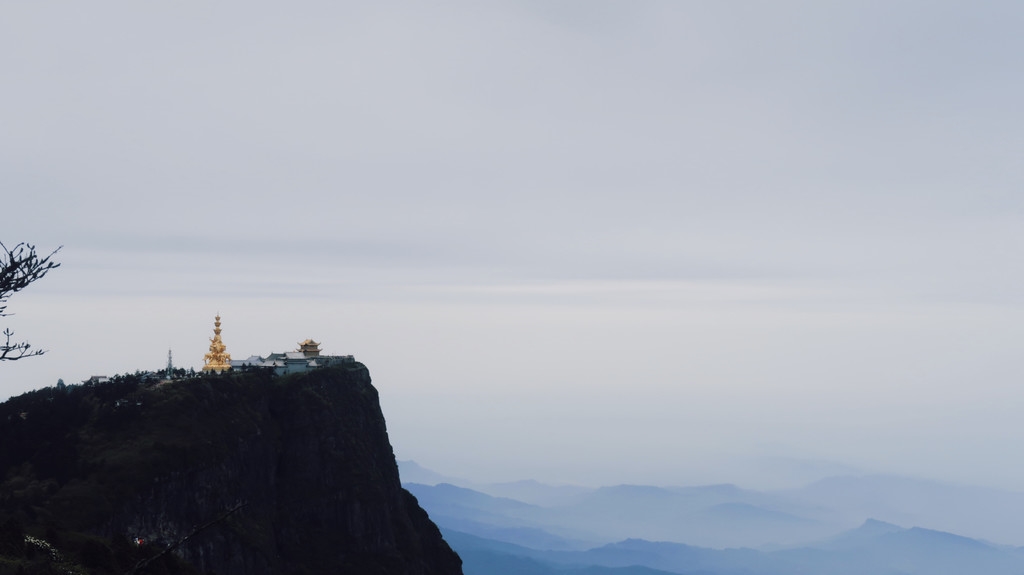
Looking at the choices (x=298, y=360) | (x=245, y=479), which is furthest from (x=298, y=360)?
(x=245, y=479)

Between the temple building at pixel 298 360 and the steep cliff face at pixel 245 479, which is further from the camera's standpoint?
the temple building at pixel 298 360

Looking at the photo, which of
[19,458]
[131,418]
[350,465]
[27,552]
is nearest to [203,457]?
[131,418]

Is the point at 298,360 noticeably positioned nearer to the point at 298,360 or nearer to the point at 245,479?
the point at 298,360

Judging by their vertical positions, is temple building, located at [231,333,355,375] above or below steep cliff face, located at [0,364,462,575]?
above

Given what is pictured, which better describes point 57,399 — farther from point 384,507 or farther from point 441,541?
point 441,541

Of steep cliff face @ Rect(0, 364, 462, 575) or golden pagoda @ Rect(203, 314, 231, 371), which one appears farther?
golden pagoda @ Rect(203, 314, 231, 371)
